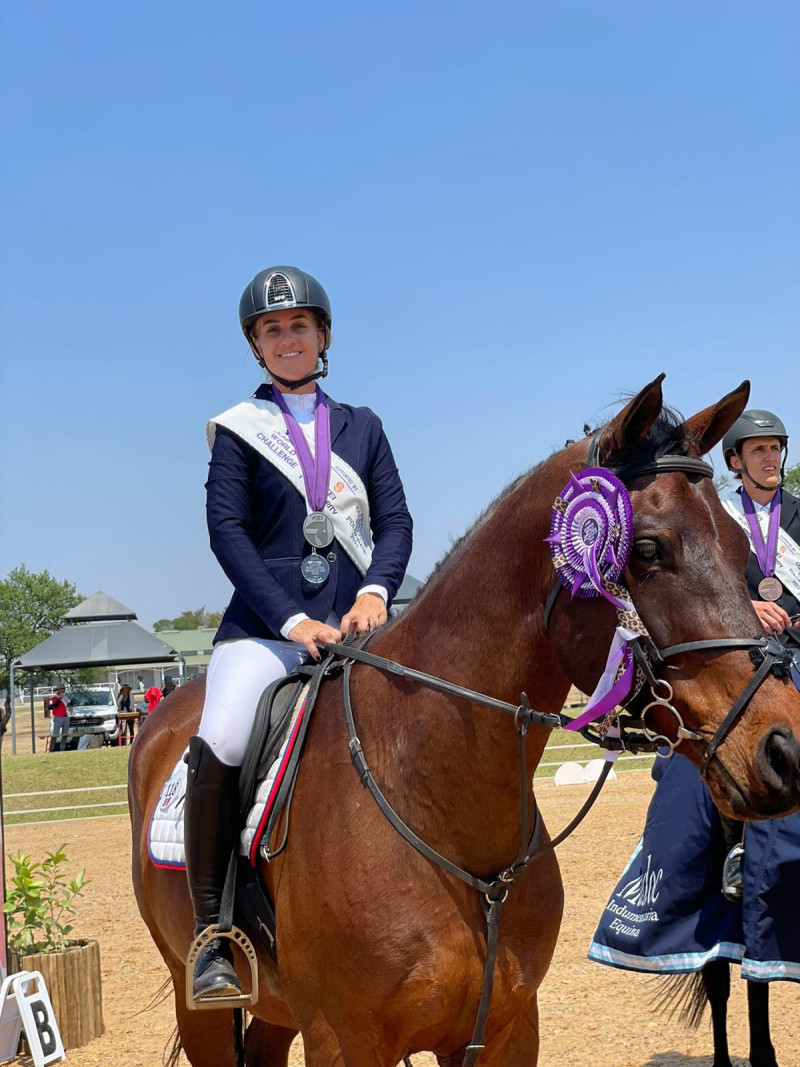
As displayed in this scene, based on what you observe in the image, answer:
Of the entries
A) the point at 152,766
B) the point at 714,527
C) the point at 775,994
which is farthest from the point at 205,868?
the point at 775,994

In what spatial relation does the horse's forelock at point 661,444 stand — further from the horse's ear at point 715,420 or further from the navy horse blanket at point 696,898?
the navy horse blanket at point 696,898

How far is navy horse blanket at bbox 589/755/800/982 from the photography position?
5.12 metres

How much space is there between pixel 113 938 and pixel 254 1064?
4929 millimetres

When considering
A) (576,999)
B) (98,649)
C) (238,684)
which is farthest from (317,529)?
(98,649)

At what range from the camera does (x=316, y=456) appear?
4.04 m

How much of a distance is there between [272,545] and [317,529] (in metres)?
0.18

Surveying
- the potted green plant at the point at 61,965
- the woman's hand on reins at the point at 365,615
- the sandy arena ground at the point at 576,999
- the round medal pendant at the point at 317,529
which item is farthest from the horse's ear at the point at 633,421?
the potted green plant at the point at 61,965

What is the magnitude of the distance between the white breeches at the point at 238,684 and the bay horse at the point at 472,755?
272mm

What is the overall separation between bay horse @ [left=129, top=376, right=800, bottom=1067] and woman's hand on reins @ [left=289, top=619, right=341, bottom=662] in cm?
21

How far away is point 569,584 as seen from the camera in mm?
2855

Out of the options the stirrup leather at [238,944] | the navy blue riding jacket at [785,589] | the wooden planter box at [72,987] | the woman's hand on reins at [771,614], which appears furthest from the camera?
the wooden planter box at [72,987]

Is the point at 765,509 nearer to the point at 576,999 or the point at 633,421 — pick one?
the point at 633,421

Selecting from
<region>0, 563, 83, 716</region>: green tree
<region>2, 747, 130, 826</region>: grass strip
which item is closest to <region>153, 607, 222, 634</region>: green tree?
<region>0, 563, 83, 716</region>: green tree

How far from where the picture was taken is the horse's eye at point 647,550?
2.72 m
